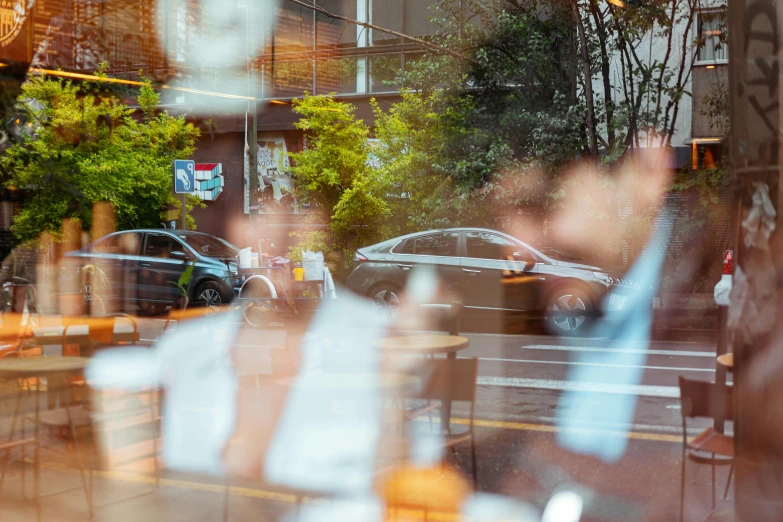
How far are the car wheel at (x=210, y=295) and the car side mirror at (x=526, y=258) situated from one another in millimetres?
5354

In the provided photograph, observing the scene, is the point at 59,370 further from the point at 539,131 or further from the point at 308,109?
the point at 308,109

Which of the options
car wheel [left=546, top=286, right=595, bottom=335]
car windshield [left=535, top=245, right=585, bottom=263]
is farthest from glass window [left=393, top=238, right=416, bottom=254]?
car wheel [left=546, top=286, right=595, bottom=335]

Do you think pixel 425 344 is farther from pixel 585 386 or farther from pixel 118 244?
pixel 118 244

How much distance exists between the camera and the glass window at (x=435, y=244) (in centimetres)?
1423

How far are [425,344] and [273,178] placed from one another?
831 inches

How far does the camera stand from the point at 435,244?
14.4 m

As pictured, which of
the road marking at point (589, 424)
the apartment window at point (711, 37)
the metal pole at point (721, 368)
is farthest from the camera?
the apartment window at point (711, 37)

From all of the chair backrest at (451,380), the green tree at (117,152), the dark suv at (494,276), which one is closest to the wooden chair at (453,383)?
the chair backrest at (451,380)

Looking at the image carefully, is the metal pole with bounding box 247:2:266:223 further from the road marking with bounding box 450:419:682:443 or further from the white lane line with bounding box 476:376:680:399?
the road marking with bounding box 450:419:682:443

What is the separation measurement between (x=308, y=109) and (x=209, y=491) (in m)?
15.1

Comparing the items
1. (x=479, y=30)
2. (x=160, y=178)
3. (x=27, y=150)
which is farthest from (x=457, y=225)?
(x=27, y=150)

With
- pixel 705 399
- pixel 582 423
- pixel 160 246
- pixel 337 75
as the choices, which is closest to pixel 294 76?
pixel 337 75

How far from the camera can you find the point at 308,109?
763 inches

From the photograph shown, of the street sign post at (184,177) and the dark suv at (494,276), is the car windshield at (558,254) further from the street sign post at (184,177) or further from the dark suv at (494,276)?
the street sign post at (184,177)
